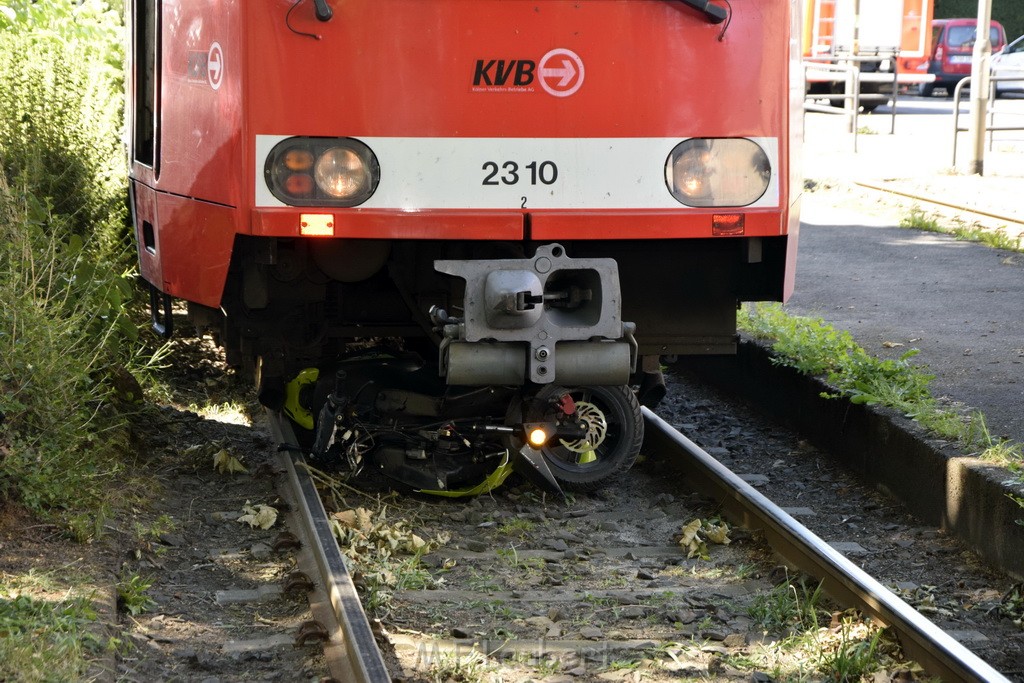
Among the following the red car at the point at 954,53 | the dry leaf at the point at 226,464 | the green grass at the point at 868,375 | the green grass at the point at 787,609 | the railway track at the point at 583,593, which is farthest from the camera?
the red car at the point at 954,53

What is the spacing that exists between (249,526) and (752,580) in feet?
6.46

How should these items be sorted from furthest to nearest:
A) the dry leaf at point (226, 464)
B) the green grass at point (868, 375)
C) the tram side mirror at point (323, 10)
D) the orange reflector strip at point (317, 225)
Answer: the dry leaf at point (226, 464) → the green grass at point (868, 375) → the orange reflector strip at point (317, 225) → the tram side mirror at point (323, 10)

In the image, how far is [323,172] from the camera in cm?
474

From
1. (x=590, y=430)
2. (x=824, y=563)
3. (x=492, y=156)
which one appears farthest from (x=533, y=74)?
(x=824, y=563)

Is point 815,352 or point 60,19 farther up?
point 60,19

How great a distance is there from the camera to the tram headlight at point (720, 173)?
492 cm

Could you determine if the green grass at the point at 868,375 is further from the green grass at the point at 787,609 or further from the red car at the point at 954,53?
the red car at the point at 954,53

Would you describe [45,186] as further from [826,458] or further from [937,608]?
[937,608]

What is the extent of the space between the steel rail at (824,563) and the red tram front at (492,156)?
2.26 ft

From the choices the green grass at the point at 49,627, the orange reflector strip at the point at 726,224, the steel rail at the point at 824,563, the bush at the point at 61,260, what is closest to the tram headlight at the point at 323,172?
the bush at the point at 61,260

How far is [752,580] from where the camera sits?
4.66 metres

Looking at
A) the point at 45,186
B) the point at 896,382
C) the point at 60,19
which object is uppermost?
the point at 60,19

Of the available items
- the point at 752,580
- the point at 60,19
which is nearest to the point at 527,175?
the point at 752,580

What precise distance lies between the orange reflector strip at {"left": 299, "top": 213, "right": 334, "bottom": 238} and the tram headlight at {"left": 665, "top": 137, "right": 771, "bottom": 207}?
1.27 m
